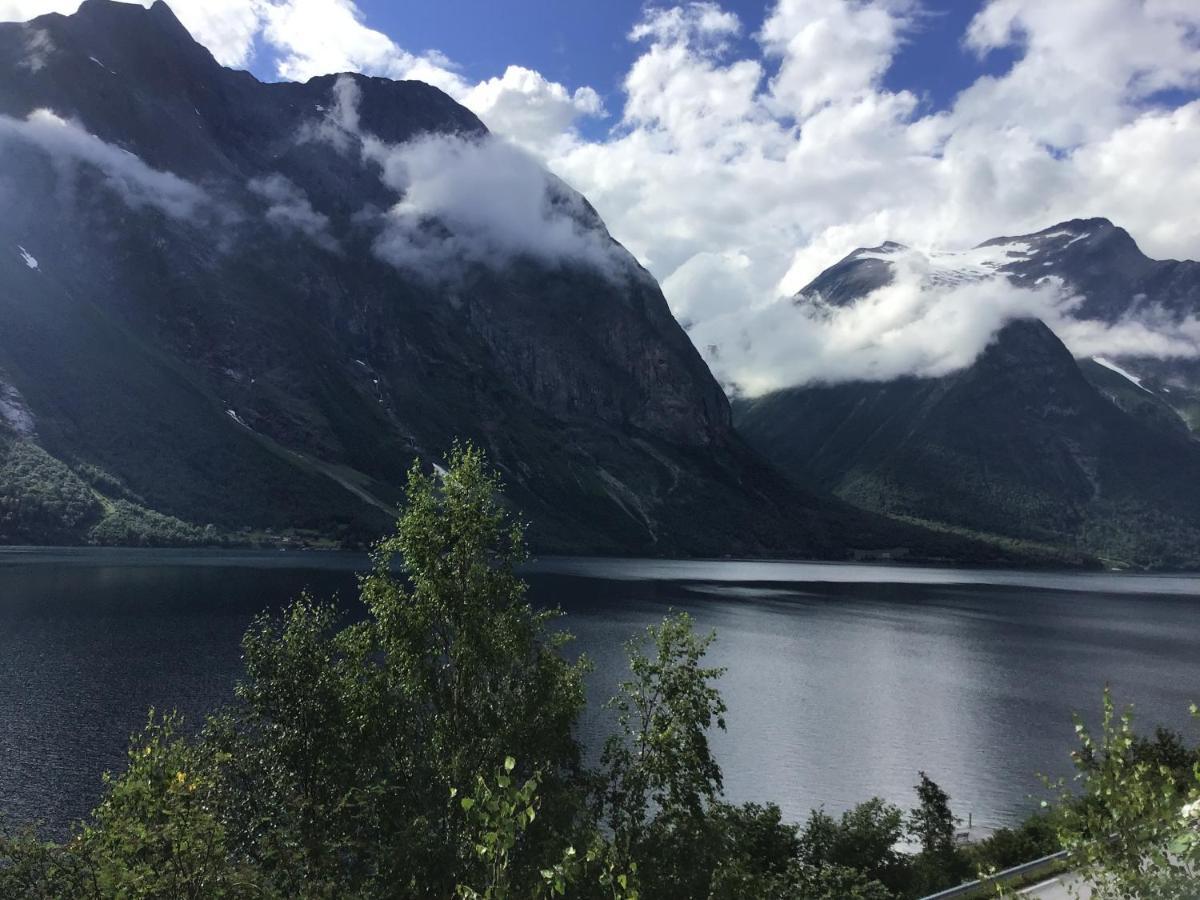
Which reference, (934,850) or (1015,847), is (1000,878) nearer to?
(934,850)

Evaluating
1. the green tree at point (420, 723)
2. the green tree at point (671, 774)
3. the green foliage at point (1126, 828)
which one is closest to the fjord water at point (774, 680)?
the green tree at point (420, 723)

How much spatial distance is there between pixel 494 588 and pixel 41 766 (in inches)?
2041

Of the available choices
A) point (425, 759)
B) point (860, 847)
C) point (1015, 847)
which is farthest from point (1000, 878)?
point (425, 759)

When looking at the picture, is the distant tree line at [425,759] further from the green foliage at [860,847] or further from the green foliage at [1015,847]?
the green foliage at [1015,847]

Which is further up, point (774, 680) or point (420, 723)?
point (420, 723)

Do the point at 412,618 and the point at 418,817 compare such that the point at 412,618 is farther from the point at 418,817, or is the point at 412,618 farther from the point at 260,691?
the point at 260,691

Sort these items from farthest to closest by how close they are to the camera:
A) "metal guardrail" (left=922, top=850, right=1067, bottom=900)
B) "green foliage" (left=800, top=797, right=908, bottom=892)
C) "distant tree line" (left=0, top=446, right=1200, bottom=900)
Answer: "green foliage" (left=800, top=797, right=908, bottom=892) < "metal guardrail" (left=922, top=850, right=1067, bottom=900) < "distant tree line" (left=0, top=446, right=1200, bottom=900)

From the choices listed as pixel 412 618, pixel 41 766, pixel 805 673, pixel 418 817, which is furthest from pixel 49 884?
pixel 805 673

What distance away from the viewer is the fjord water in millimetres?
65062

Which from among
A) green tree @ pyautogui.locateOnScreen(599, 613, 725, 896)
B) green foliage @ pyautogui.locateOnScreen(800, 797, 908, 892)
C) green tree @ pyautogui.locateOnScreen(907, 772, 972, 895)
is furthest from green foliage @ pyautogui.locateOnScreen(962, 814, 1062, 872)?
green tree @ pyautogui.locateOnScreen(599, 613, 725, 896)

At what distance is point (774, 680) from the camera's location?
357ft

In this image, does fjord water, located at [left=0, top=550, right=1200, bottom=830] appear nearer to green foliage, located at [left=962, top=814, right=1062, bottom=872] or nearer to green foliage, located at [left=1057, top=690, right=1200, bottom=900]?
green foliage, located at [left=962, top=814, right=1062, bottom=872]

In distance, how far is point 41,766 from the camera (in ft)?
184

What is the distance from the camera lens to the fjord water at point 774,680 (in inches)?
2562
